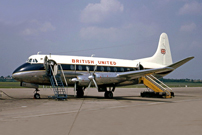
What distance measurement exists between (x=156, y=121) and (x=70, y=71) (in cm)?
1454

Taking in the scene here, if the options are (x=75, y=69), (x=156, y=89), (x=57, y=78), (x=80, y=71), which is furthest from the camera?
(x=156, y=89)

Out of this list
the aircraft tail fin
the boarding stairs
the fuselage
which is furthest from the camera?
the aircraft tail fin

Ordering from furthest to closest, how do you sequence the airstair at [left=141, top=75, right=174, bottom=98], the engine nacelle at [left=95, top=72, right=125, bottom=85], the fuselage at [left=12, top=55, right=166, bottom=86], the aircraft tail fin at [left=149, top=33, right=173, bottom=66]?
the aircraft tail fin at [left=149, top=33, right=173, bottom=66]
the airstair at [left=141, top=75, right=174, bottom=98]
the engine nacelle at [left=95, top=72, right=125, bottom=85]
the fuselage at [left=12, top=55, right=166, bottom=86]

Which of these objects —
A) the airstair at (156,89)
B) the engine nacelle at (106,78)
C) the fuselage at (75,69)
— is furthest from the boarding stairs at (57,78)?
the airstair at (156,89)

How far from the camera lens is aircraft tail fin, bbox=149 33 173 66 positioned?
3264 cm

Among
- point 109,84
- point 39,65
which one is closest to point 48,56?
point 39,65

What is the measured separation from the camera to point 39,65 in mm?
22641

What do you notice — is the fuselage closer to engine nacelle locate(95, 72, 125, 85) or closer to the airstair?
engine nacelle locate(95, 72, 125, 85)

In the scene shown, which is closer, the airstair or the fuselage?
the fuselage

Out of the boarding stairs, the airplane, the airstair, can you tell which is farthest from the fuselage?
the airstair

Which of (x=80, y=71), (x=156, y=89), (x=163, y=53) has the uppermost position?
(x=163, y=53)

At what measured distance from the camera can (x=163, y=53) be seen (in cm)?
3319

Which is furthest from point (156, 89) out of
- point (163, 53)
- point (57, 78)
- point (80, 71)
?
point (57, 78)

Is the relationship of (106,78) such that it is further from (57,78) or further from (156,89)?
(156,89)
